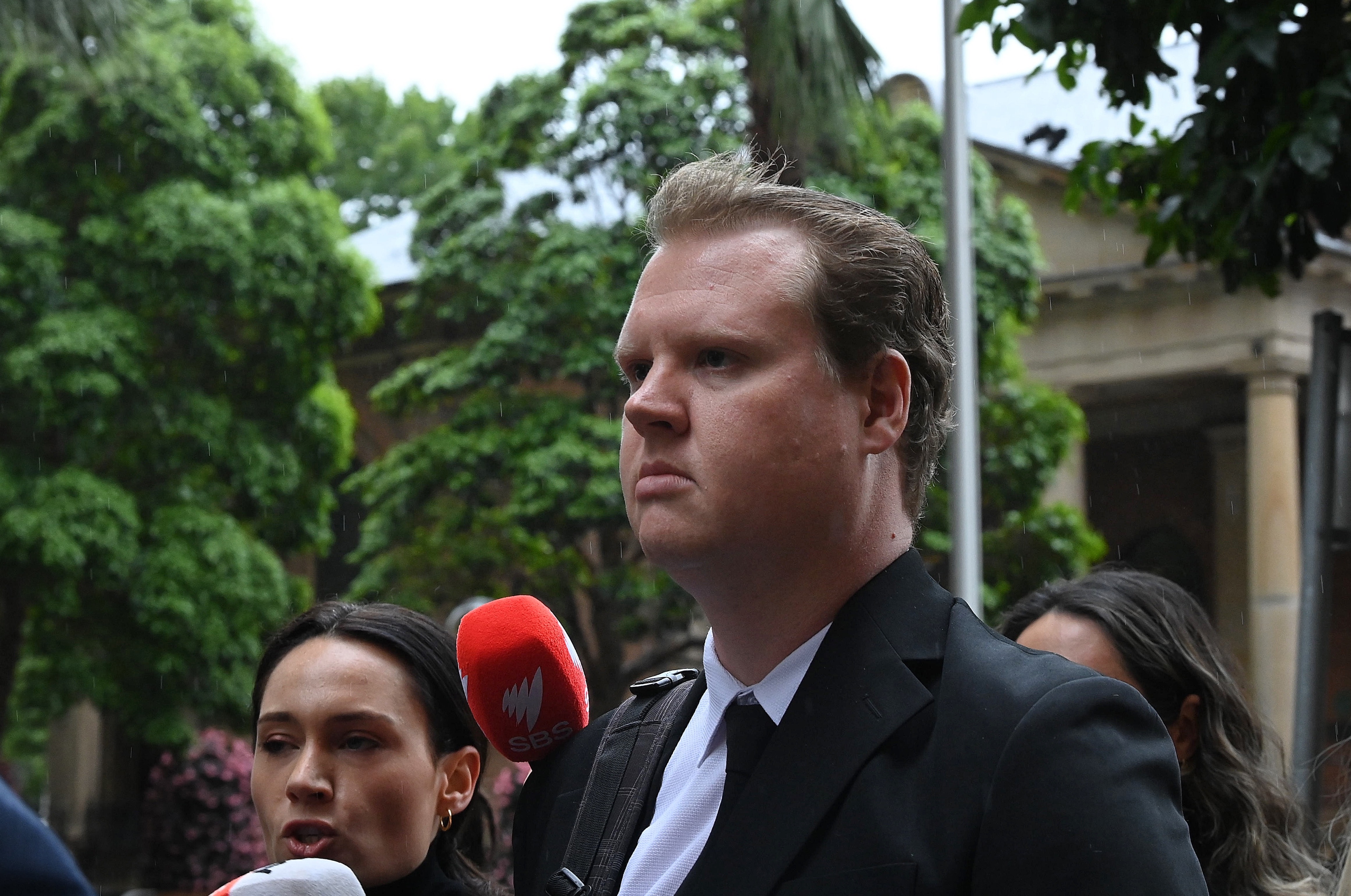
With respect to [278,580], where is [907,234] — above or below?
above

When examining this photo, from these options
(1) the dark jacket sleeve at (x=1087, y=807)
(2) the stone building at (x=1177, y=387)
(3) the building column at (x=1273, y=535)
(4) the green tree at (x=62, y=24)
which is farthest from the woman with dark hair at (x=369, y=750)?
(3) the building column at (x=1273, y=535)

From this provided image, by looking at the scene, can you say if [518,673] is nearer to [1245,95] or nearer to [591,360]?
[1245,95]

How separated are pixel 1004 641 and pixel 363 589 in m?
16.3

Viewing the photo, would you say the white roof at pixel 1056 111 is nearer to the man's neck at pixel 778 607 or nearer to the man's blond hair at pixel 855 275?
the man's blond hair at pixel 855 275

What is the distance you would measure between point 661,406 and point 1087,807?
2.22 ft

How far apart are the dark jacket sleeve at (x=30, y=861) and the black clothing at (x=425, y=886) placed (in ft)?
3.74

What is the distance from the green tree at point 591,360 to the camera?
16656mm

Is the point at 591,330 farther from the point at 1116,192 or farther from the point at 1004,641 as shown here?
the point at 1004,641

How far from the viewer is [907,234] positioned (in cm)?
216

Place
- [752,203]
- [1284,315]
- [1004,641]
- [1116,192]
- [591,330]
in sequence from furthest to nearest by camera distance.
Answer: [1284,315], [591,330], [1116,192], [752,203], [1004,641]

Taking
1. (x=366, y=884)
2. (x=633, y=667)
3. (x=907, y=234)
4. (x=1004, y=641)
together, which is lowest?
(x=633, y=667)

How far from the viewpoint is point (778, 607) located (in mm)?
1988

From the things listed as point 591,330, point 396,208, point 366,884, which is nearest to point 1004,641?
point 366,884

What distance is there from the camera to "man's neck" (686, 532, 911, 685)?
1.97 metres
